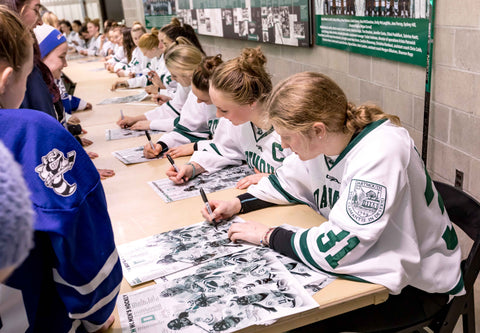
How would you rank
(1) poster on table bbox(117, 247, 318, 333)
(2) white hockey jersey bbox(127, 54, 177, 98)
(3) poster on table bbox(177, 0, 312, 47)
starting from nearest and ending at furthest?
(1) poster on table bbox(117, 247, 318, 333) → (3) poster on table bbox(177, 0, 312, 47) → (2) white hockey jersey bbox(127, 54, 177, 98)

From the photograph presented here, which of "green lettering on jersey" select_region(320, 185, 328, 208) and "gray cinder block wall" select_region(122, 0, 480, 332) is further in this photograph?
"gray cinder block wall" select_region(122, 0, 480, 332)

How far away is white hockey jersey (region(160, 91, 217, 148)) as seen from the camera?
8.24ft

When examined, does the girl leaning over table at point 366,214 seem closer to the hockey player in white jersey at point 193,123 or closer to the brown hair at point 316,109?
the brown hair at point 316,109

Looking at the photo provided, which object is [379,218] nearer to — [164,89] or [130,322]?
[130,322]

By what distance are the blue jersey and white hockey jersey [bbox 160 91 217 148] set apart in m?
1.70

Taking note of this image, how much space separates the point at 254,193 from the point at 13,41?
36.4 inches

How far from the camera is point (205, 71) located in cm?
214

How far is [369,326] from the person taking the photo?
1.25 meters

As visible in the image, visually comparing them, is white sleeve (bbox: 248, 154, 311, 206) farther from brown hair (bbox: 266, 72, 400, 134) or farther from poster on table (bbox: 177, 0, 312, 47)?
poster on table (bbox: 177, 0, 312, 47)

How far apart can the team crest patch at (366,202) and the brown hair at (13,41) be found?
2.44 feet

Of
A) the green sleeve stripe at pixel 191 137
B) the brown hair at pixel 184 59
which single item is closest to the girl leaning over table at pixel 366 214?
the green sleeve stripe at pixel 191 137

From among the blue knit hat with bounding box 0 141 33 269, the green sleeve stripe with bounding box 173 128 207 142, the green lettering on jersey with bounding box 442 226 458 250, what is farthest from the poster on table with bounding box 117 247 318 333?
the green sleeve stripe with bounding box 173 128 207 142

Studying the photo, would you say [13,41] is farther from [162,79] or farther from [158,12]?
[158,12]

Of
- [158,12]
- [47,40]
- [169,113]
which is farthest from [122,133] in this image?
[158,12]
